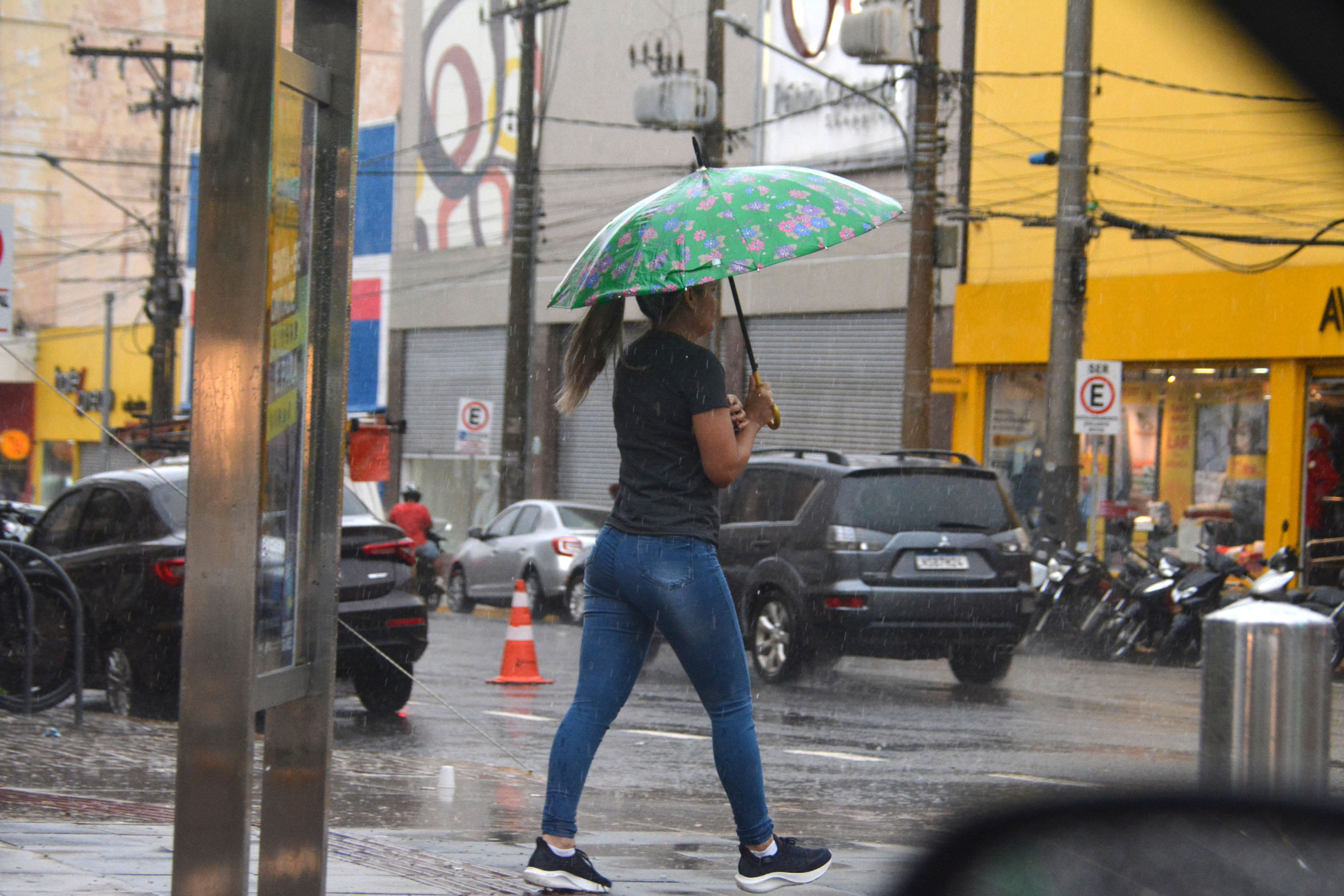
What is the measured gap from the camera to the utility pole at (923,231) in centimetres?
1933

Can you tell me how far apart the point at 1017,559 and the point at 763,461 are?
2070mm

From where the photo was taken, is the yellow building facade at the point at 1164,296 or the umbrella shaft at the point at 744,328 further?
the yellow building facade at the point at 1164,296

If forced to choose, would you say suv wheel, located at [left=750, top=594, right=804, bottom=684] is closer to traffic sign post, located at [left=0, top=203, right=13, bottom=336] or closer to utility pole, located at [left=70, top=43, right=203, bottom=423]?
traffic sign post, located at [left=0, top=203, right=13, bottom=336]

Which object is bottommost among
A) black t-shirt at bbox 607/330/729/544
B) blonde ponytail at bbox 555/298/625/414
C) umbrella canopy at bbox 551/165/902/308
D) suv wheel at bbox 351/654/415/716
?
suv wheel at bbox 351/654/415/716

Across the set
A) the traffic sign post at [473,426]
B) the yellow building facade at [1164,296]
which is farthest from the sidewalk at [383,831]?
the traffic sign post at [473,426]

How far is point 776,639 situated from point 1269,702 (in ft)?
33.1

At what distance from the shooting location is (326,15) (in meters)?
3.89

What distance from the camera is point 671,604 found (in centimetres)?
461

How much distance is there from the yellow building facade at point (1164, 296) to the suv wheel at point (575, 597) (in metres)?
5.73

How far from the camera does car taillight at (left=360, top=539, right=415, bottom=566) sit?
10469mm

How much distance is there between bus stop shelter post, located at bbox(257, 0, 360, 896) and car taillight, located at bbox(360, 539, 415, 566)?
664 centimetres

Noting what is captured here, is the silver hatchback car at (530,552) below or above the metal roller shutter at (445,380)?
below

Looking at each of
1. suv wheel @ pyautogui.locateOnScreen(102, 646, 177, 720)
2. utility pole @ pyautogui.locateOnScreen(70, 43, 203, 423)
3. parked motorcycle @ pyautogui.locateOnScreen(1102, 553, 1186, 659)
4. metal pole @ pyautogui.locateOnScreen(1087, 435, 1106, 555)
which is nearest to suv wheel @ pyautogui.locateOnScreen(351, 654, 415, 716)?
suv wheel @ pyautogui.locateOnScreen(102, 646, 177, 720)

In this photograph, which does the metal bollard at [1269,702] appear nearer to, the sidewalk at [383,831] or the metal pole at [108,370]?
the sidewalk at [383,831]
